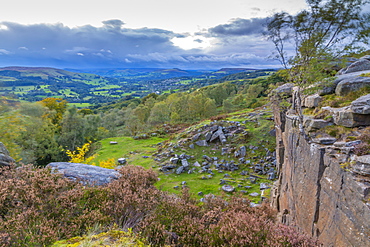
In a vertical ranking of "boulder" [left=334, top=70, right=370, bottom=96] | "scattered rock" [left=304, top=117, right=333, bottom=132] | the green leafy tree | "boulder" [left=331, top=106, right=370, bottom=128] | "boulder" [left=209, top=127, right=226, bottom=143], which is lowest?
the green leafy tree

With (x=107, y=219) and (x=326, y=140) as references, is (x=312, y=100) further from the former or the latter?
(x=107, y=219)

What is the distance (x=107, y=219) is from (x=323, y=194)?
7197mm

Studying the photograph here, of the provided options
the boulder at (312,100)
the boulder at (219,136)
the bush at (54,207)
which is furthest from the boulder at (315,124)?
the boulder at (219,136)

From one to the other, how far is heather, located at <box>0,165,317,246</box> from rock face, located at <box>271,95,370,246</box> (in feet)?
3.86

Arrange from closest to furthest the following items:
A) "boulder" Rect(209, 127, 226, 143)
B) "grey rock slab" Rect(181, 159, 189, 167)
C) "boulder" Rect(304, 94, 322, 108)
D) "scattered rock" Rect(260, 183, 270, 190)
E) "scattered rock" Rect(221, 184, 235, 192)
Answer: "boulder" Rect(304, 94, 322, 108), "scattered rock" Rect(221, 184, 235, 192), "scattered rock" Rect(260, 183, 270, 190), "grey rock slab" Rect(181, 159, 189, 167), "boulder" Rect(209, 127, 226, 143)

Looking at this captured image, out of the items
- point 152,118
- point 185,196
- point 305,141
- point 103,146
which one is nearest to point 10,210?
point 185,196

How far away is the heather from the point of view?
4977 millimetres

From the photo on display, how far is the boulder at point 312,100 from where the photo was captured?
9177 mm

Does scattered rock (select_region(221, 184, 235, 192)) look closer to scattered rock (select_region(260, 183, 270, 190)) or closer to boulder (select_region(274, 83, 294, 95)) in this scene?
scattered rock (select_region(260, 183, 270, 190))

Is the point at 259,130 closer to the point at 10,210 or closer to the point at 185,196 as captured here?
the point at 185,196

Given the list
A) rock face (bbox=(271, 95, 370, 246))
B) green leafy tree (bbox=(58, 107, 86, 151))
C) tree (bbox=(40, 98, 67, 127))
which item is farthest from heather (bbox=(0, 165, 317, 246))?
tree (bbox=(40, 98, 67, 127))

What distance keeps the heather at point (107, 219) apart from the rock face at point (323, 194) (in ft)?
3.86

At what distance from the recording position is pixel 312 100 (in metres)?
9.39

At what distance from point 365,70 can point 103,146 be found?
33348mm
